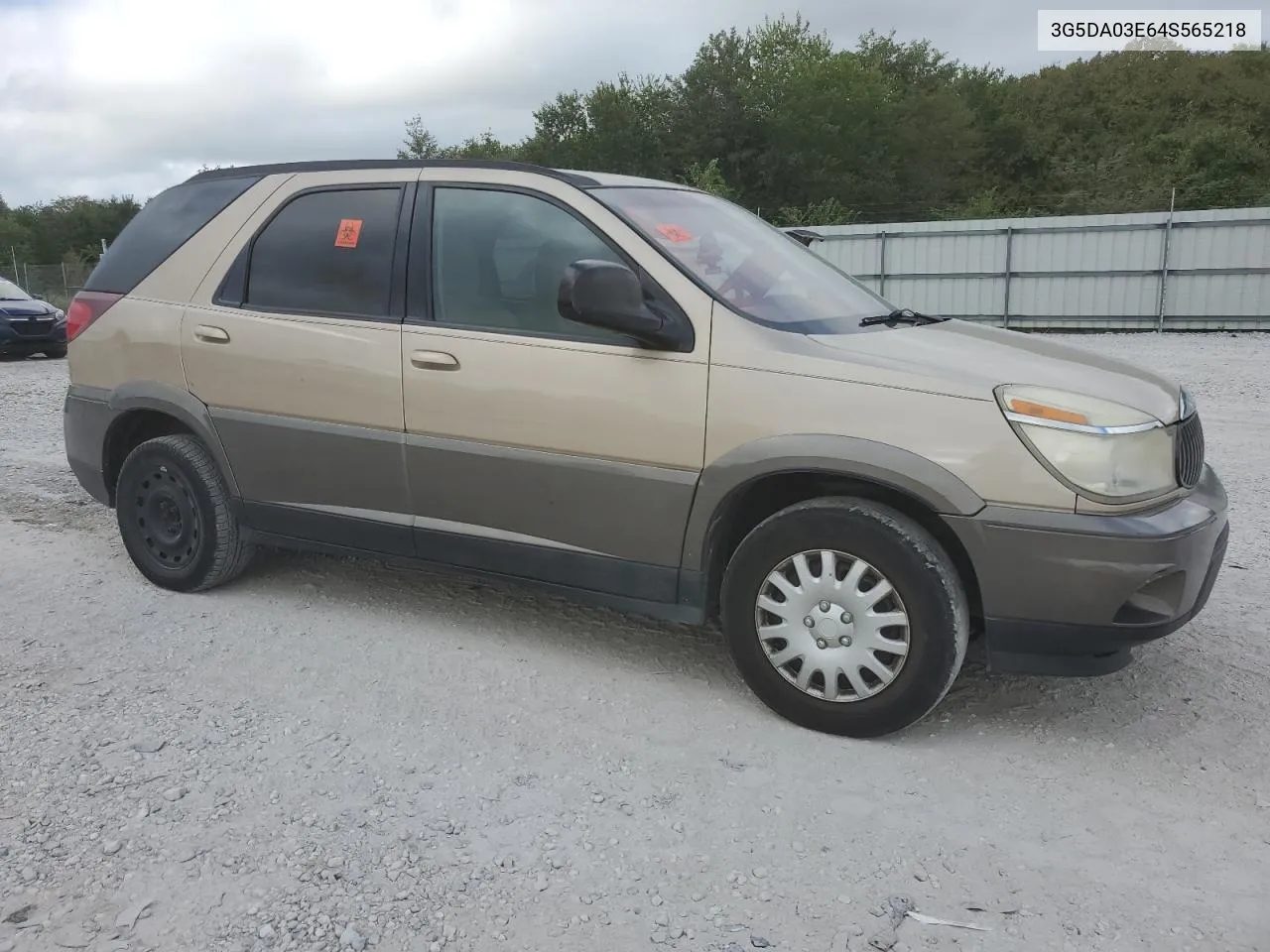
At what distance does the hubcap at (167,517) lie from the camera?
4.56 m

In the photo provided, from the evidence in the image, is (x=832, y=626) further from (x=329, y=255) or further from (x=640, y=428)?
(x=329, y=255)

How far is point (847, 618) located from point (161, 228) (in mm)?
3573

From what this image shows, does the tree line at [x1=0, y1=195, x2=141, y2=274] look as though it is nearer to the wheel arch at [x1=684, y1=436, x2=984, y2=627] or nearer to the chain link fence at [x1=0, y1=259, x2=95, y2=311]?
the chain link fence at [x1=0, y1=259, x2=95, y2=311]

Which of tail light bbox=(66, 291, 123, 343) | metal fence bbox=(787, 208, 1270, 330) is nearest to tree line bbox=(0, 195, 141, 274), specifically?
metal fence bbox=(787, 208, 1270, 330)

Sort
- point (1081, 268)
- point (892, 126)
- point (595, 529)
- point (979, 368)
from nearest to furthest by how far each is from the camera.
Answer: point (979, 368) → point (595, 529) → point (1081, 268) → point (892, 126)

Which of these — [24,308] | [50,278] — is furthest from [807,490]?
[50,278]

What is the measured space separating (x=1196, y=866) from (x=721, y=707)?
1506 millimetres

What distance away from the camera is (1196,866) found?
2.64 meters

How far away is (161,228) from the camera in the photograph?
4680 millimetres

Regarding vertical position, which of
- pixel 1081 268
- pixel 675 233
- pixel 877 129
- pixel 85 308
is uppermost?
pixel 877 129

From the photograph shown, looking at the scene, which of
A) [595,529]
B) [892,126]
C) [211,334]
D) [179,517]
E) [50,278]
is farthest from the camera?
[892,126]

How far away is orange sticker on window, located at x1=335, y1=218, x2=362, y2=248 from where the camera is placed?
414 cm

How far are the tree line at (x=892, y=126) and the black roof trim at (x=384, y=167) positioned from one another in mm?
31832

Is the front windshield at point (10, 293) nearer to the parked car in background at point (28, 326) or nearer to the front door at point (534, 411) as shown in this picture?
the parked car in background at point (28, 326)
